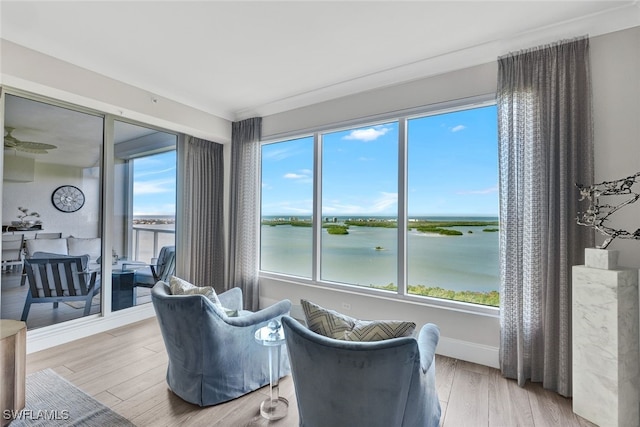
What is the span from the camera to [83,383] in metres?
2.32

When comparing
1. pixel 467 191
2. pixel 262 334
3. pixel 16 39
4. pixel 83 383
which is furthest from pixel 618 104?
pixel 16 39

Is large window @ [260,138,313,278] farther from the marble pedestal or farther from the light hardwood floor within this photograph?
the marble pedestal

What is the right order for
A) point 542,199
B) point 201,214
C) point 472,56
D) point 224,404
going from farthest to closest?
point 201,214, point 472,56, point 542,199, point 224,404

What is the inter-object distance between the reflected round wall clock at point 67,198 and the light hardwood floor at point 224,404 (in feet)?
4.72

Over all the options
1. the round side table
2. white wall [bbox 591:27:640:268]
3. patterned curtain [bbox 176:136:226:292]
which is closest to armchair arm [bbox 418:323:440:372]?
the round side table

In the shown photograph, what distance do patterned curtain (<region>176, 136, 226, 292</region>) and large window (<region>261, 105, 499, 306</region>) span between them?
0.87 meters

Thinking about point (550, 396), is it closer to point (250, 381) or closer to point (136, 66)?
point (250, 381)

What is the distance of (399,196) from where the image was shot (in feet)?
10.5

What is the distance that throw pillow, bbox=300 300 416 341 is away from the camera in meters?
1.45

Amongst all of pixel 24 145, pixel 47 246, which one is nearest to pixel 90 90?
pixel 24 145

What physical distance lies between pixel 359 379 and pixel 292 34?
2574mm

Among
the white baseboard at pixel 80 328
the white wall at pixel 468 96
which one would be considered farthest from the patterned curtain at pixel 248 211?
the white baseboard at pixel 80 328

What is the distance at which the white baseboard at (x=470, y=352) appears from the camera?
8.56 feet

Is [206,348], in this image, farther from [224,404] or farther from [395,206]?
[395,206]
